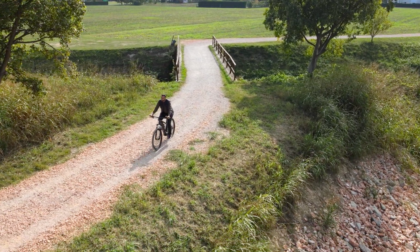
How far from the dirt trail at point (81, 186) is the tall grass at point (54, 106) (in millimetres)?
2048

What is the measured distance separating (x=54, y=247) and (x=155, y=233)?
7.71 feet

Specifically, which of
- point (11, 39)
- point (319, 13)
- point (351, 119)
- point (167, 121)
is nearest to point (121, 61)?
point (319, 13)

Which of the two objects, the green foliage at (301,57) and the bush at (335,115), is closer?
the bush at (335,115)

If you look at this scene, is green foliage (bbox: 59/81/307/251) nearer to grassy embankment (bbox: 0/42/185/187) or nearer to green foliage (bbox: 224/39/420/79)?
grassy embankment (bbox: 0/42/185/187)

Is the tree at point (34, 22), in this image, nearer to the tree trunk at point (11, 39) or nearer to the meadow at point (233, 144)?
the tree trunk at point (11, 39)

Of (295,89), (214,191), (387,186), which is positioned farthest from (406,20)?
(214,191)

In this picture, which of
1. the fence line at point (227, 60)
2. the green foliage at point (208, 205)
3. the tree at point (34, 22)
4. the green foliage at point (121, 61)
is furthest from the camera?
the green foliage at point (121, 61)

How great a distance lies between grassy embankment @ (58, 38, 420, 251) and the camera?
8.45 meters

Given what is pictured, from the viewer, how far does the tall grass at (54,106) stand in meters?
11.9

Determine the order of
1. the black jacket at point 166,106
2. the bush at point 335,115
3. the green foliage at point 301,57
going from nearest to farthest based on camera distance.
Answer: the black jacket at point 166,106, the bush at point 335,115, the green foliage at point 301,57

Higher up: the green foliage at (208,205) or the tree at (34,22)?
the tree at (34,22)

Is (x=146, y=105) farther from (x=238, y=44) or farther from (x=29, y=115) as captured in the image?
(x=238, y=44)

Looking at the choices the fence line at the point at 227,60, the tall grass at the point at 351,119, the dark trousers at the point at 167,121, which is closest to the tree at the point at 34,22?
the dark trousers at the point at 167,121

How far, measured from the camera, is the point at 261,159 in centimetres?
1183
